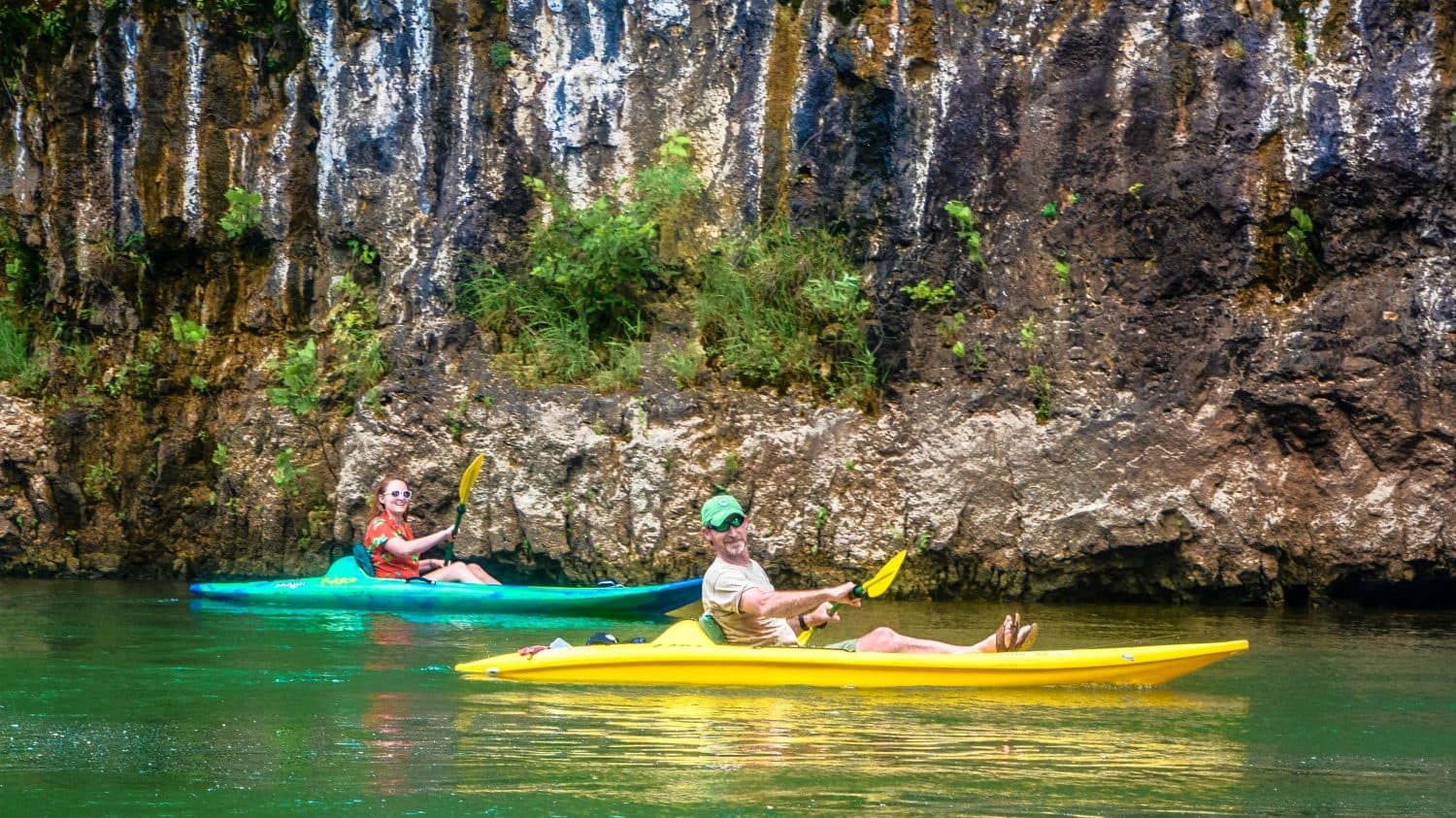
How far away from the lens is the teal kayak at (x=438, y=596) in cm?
1002

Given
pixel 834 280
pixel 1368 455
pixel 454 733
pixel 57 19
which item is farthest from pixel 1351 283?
pixel 57 19

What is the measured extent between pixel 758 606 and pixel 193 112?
8435 millimetres

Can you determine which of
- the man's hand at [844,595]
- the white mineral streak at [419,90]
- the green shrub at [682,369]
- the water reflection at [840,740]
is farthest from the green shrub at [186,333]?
the man's hand at [844,595]

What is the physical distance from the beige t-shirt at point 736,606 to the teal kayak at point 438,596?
2.95m

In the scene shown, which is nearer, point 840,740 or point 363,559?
point 840,740

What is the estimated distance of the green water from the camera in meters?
4.38

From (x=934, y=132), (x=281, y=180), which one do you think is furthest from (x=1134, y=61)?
(x=281, y=180)

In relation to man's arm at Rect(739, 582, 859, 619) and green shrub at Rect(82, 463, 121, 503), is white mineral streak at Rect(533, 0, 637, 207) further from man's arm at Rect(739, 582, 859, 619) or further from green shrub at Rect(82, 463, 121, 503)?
man's arm at Rect(739, 582, 859, 619)

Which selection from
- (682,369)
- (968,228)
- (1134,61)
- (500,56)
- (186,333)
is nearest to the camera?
(1134,61)

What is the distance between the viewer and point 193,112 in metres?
13.3

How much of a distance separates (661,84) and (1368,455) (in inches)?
214

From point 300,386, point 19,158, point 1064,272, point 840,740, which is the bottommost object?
point 840,740

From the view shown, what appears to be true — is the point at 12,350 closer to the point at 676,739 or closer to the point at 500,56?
the point at 500,56

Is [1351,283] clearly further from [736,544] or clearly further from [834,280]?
[736,544]
